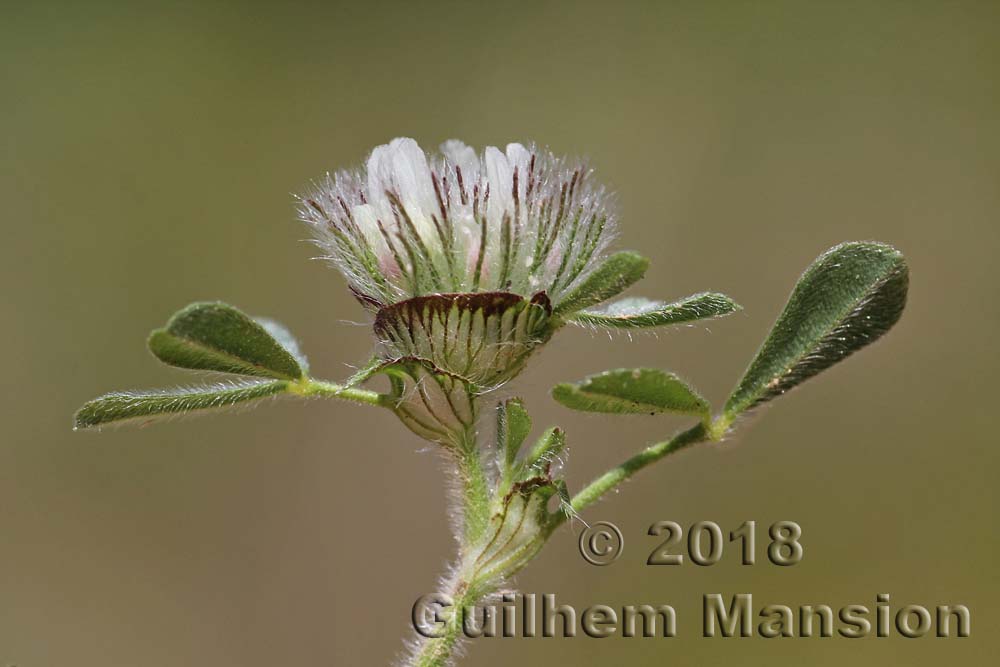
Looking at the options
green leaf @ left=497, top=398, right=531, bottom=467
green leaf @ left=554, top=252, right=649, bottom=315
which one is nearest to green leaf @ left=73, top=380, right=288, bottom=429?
green leaf @ left=497, top=398, right=531, bottom=467

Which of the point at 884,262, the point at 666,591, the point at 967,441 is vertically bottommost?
the point at 884,262

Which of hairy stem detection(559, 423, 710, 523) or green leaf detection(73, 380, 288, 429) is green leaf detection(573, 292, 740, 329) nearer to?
hairy stem detection(559, 423, 710, 523)

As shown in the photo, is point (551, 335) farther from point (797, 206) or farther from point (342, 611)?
point (797, 206)

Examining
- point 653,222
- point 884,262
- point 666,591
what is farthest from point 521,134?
point 884,262

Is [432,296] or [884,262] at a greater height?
[884,262]

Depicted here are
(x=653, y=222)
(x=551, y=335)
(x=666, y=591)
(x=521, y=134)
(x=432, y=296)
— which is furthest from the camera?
(x=521, y=134)

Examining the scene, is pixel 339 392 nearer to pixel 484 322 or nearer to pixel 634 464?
pixel 484 322

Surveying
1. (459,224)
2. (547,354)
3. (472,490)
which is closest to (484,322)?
(459,224)
